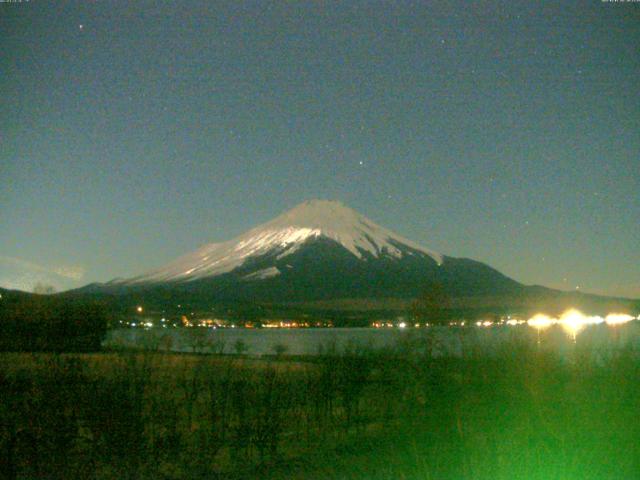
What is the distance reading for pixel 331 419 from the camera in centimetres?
1239

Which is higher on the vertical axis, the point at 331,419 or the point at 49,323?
the point at 49,323

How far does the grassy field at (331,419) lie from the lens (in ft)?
27.1

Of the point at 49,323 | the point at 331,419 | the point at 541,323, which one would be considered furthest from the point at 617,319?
the point at 331,419

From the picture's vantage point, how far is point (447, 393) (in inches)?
470

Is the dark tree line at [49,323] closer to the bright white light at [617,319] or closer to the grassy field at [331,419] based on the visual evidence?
the grassy field at [331,419]

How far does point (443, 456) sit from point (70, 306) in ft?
64.3

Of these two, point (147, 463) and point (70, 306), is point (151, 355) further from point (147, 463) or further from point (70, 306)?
point (70, 306)

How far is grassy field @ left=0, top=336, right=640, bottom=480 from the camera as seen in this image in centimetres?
827

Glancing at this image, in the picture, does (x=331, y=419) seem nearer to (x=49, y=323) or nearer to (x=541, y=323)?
(x=49, y=323)

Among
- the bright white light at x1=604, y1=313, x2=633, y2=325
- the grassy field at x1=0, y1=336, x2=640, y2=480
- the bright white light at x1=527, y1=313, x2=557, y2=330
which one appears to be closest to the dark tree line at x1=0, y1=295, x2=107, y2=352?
the grassy field at x1=0, y1=336, x2=640, y2=480

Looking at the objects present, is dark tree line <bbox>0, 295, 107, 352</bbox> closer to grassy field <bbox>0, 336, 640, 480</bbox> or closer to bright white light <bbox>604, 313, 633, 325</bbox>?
grassy field <bbox>0, 336, 640, 480</bbox>

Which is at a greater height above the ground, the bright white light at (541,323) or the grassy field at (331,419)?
the bright white light at (541,323)

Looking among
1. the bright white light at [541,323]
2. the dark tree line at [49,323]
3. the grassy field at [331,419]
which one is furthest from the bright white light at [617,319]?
the grassy field at [331,419]

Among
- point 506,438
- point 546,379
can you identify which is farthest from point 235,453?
point 546,379
